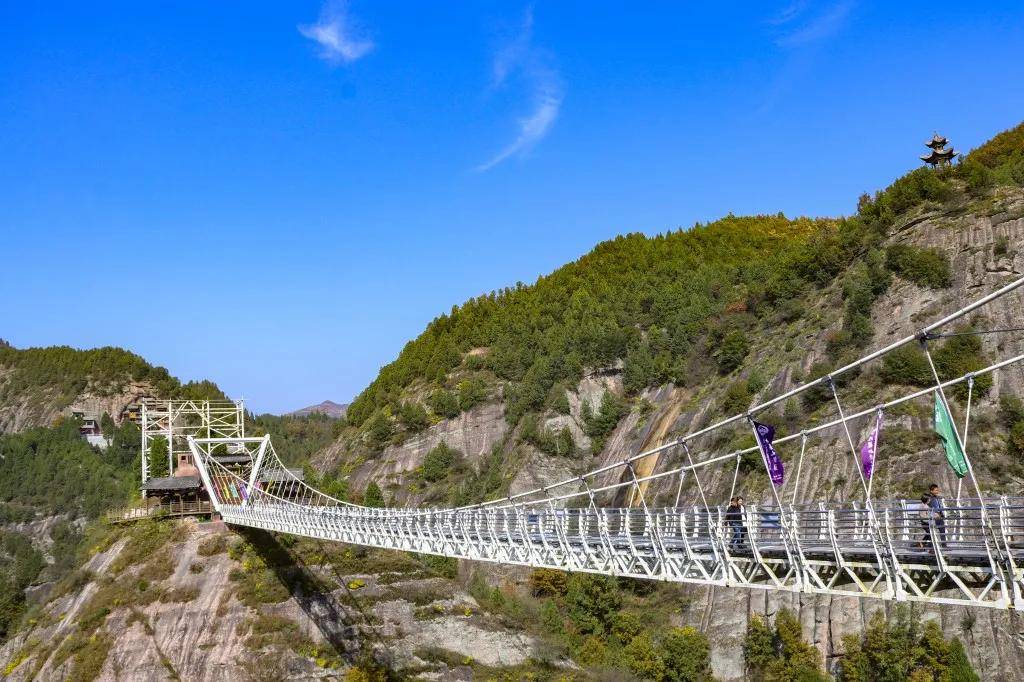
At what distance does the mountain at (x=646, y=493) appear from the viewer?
38.6 meters

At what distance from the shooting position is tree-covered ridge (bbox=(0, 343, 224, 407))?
126500mm

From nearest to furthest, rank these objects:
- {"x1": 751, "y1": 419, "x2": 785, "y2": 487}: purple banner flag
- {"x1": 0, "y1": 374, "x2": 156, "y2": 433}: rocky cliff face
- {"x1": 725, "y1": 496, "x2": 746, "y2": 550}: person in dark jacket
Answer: {"x1": 725, "y1": 496, "x2": 746, "y2": 550}: person in dark jacket
{"x1": 751, "y1": 419, "x2": 785, "y2": 487}: purple banner flag
{"x1": 0, "y1": 374, "x2": 156, "y2": 433}: rocky cliff face

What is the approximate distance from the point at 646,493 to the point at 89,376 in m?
101

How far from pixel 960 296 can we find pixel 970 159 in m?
22.1

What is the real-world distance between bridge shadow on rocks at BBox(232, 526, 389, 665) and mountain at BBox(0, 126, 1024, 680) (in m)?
0.11

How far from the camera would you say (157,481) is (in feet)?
161

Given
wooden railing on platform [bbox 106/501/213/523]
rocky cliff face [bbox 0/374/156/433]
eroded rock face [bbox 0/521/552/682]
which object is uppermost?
rocky cliff face [bbox 0/374/156/433]

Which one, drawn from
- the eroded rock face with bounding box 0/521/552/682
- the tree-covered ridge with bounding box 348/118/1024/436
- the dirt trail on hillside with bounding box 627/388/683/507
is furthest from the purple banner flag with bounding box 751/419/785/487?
the dirt trail on hillside with bounding box 627/388/683/507

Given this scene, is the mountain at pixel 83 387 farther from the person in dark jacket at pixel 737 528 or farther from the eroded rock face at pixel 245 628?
the person in dark jacket at pixel 737 528

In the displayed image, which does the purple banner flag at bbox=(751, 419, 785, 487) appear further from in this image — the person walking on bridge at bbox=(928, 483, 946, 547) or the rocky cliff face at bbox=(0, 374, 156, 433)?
the rocky cliff face at bbox=(0, 374, 156, 433)

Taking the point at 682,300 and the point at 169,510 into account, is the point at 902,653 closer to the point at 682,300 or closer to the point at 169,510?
the point at 169,510

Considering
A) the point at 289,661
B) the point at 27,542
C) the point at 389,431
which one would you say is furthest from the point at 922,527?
the point at 27,542

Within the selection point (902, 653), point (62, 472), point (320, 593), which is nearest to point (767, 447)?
point (902, 653)

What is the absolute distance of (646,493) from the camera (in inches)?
2042
